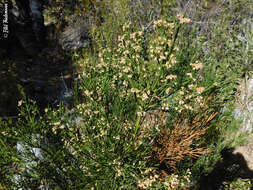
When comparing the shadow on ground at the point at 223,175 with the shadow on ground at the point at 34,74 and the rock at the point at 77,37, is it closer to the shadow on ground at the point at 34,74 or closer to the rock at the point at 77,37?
the shadow on ground at the point at 34,74

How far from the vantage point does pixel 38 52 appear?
21.4ft

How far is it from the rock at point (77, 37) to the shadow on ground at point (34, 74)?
0.36 metres

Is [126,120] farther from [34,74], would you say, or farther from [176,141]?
[34,74]

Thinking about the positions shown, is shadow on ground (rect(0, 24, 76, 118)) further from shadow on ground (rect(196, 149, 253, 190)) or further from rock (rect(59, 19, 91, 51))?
shadow on ground (rect(196, 149, 253, 190))

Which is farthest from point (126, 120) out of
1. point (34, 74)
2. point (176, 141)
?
point (34, 74)

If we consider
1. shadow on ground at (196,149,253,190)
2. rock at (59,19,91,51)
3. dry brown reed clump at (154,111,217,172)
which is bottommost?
shadow on ground at (196,149,253,190)

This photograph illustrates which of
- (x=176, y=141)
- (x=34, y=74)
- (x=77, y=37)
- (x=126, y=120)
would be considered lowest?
(x=176, y=141)

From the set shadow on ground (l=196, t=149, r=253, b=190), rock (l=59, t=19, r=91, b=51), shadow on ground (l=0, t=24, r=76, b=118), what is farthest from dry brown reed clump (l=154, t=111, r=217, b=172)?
rock (l=59, t=19, r=91, b=51)

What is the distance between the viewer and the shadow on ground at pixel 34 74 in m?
4.55

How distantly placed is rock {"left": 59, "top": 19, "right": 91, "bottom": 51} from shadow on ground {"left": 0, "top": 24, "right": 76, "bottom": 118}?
1.17 feet

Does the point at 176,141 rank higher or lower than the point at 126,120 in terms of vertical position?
lower

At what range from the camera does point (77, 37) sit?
626 centimetres

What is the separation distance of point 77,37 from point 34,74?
6.67 feet

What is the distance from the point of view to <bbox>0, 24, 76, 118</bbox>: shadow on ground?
14.9ft
